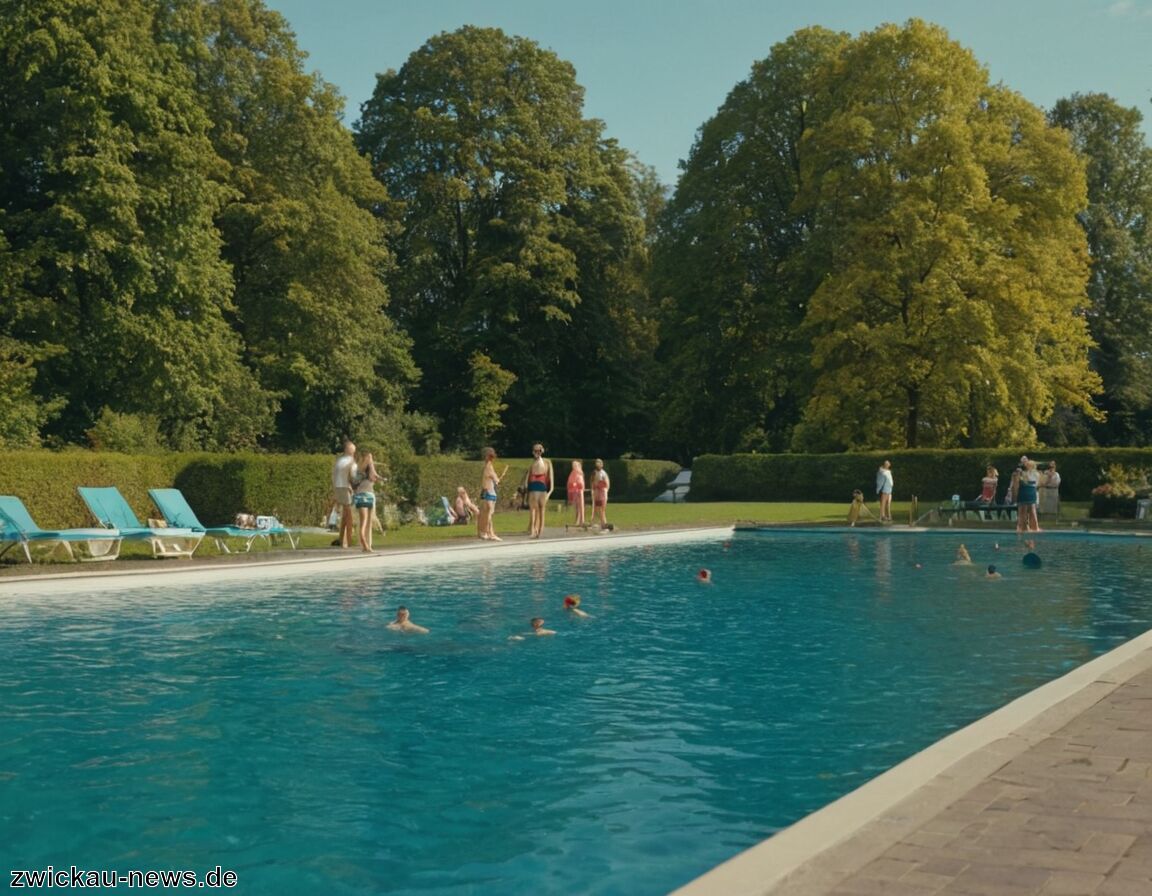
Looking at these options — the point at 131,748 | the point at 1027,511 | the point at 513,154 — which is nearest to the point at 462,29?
the point at 513,154

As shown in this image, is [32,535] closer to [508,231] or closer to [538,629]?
[538,629]

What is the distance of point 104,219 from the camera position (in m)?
31.9

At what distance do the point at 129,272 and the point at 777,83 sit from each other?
29.6 m

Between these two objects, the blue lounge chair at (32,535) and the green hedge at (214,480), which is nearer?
the blue lounge chair at (32,535)

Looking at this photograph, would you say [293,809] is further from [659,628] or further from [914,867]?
[659,628]

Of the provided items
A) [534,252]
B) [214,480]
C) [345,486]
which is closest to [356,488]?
[345,486]

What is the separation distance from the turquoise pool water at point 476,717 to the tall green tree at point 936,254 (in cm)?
2532

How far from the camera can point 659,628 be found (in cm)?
1379

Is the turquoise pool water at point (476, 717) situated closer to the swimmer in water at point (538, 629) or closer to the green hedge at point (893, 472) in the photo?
the swimmer in water at point (538, 629)

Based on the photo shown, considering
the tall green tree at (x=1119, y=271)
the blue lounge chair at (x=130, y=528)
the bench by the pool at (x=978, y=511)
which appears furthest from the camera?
the tall green tree at (x=1119, y=271)

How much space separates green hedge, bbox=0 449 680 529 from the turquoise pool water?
28.7 feet

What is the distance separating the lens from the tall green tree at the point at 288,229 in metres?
40.5

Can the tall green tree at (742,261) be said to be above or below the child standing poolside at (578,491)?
above

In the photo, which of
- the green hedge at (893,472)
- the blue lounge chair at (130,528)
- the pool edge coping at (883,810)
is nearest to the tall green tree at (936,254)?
the green hedge at (893,472)
